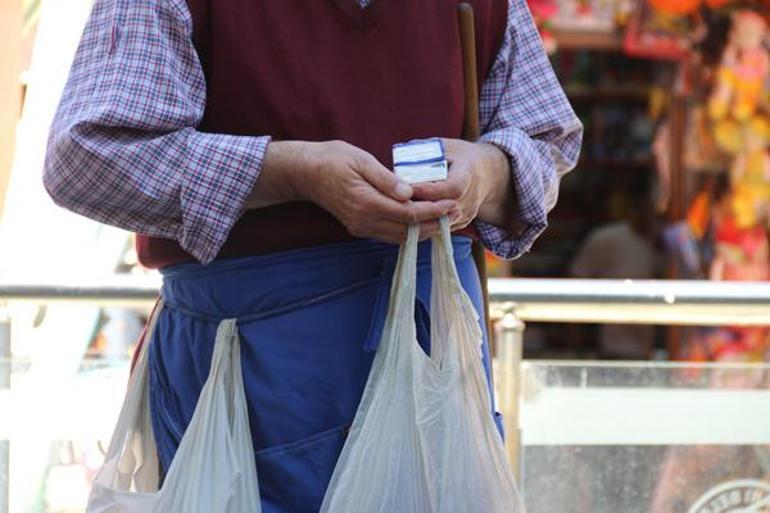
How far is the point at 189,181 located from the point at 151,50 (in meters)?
0.15

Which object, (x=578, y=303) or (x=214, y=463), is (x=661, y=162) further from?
(x=214, y=463)

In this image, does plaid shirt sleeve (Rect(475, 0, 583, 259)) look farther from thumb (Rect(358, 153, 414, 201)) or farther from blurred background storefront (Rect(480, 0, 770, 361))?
blurred background storefront (Rect(480, 0, 770, 361))

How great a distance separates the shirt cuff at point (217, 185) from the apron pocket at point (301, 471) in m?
0.24

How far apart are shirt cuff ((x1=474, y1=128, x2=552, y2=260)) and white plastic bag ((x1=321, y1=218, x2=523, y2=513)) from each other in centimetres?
18

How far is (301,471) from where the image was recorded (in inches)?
56.9

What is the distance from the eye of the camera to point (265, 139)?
4.65 ft

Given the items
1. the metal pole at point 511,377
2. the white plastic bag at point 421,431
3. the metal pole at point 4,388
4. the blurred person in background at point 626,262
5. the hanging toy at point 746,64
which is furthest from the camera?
the blurred person in background at point 626,262

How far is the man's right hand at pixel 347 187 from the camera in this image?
138cm

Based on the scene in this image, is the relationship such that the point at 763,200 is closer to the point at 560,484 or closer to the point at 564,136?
the point at 560,484

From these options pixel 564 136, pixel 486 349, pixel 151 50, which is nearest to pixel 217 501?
pixel 486 349

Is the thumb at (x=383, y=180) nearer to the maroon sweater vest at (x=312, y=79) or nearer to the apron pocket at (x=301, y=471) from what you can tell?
the maroon sweater vest at (x=312, y=79)

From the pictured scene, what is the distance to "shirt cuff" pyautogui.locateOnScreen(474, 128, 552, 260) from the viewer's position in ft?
5.17

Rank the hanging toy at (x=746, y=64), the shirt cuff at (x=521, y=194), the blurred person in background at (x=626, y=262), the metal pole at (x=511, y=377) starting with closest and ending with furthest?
the shirt cuff at (x=521, y=194)
the metal pole at (x=511, y=377)
the hanging toy at (x=746, y=64)
the blurred person in background at (x=626, y=262)

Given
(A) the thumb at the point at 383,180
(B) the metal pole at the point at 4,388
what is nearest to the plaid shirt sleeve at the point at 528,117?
(A) the thumb at the point at 383,180
